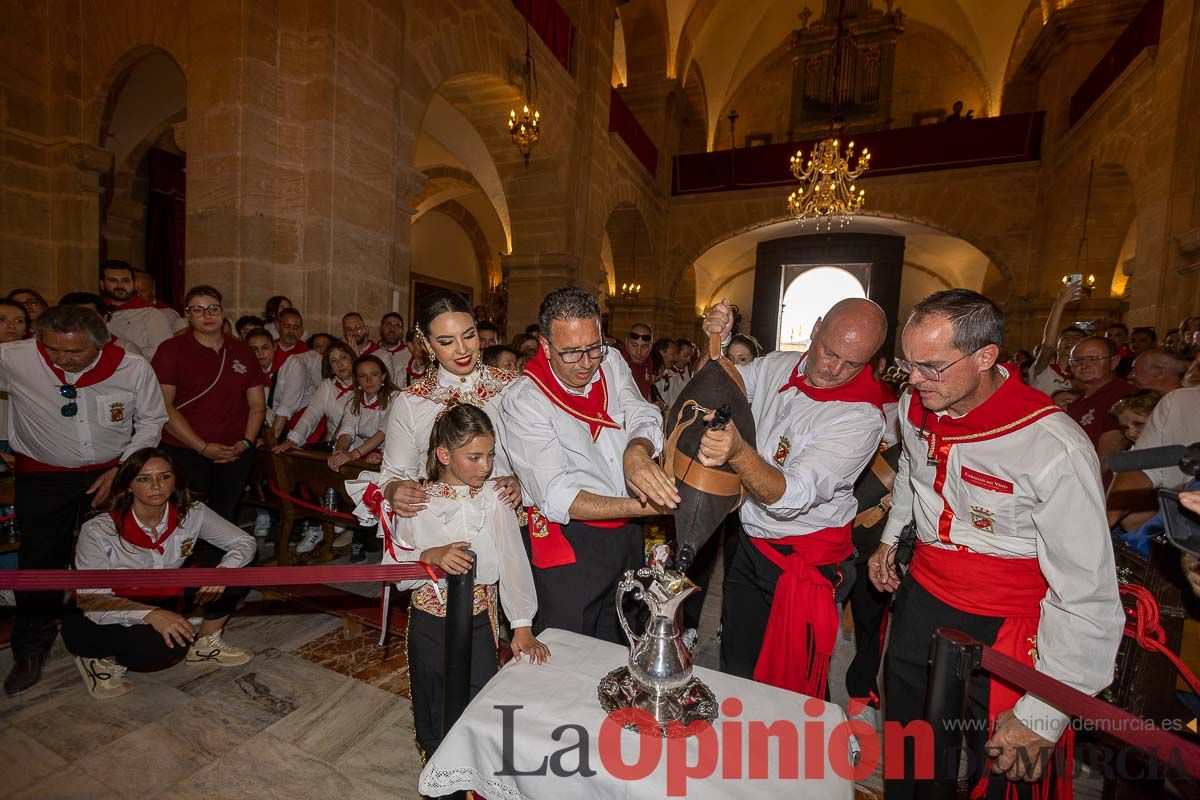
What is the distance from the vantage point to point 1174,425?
9.63 feet

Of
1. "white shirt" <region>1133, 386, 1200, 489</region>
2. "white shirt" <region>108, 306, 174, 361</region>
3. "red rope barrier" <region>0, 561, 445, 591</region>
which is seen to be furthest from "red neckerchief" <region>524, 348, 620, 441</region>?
"white shirt" <region>108, 306, 174, 361</region>

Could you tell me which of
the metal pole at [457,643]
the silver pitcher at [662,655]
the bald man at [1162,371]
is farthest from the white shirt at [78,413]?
the bald man at [1162,371]

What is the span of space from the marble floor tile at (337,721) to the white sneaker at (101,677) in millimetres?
975

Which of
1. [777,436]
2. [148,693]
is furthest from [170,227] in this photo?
[777,436]

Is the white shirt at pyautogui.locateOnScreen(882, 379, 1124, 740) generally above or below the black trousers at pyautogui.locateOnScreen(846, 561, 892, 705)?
above

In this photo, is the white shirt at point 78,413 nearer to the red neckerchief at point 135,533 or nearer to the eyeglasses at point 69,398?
the eyeglasses at point 69,398

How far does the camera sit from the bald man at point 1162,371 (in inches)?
149

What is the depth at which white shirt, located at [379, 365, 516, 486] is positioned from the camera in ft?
7.75

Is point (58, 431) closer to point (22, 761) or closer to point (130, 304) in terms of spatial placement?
point (22, 761)

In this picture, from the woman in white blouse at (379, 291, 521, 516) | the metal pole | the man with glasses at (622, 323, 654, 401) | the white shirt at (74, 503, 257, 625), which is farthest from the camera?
the man with glasses at (622, 323, 654, 401)

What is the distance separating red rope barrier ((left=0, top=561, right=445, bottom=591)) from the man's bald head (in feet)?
5.68

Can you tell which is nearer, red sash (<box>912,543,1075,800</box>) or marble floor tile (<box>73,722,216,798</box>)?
red sash (<box>912,543,1075,800</box>)

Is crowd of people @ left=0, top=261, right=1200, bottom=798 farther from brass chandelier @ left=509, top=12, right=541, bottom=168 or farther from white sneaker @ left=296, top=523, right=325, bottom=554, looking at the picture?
brass chandelier @ left=509, top=12, right=541, bottom=168

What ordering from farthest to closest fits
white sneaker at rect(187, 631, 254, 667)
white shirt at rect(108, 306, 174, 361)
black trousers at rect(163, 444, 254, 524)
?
white shirt at rect(108, 306, 174, 361) < black trousers at rect(163, 444, 254, 524) < white sneaker at rect(187, 631, 254, 667)
